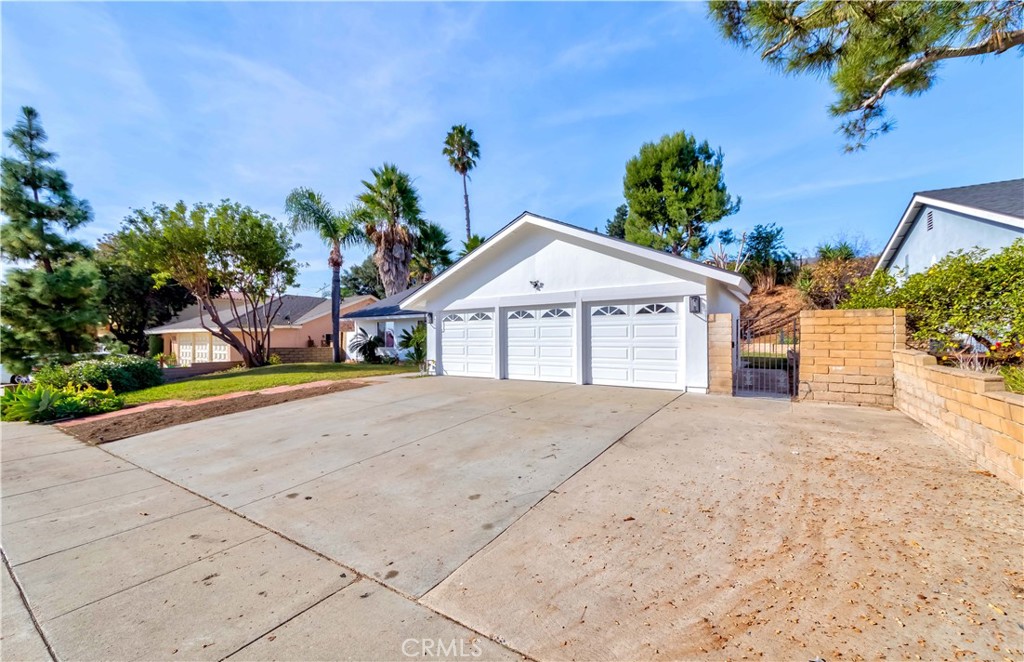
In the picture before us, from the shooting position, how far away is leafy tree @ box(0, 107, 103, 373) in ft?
37.4

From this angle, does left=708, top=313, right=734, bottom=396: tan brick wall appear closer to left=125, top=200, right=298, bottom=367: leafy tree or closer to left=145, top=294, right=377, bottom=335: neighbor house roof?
left=125, top=200, right=298, bottom=367: leafy tree

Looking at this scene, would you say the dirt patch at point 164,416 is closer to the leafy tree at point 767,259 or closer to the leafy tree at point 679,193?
the leafy tree at point 679,193

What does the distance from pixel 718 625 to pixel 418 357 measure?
16.0 m

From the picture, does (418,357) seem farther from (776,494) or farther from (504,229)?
(776,494)

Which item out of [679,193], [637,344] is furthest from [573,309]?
[679,193]

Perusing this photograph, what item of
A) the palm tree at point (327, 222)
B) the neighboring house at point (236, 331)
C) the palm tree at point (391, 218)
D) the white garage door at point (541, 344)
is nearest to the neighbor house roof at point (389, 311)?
the palm tree at point (327, 222)

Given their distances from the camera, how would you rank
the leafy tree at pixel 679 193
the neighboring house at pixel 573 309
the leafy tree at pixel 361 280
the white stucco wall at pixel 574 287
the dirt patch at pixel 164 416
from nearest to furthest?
1. the dirt patch at pixel 164 416
2. the white stucco wall at pixel 574 287
3. the neighboring house at pixel 573 309
4. the leafy tree at pixel 679 193
5. the leafy tree at pixel 361 280

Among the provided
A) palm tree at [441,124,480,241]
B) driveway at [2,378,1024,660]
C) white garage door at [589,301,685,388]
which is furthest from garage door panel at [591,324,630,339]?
palm tree at [441,124,480,241]

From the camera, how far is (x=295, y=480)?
423cm

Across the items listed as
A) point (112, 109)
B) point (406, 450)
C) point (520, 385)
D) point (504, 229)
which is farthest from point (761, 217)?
point (112, 109)

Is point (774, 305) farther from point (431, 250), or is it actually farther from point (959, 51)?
point (431, 250)

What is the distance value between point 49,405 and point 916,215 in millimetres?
24888

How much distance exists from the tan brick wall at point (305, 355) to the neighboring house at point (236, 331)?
2.18 m

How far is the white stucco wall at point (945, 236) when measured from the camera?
9906 millimetres
